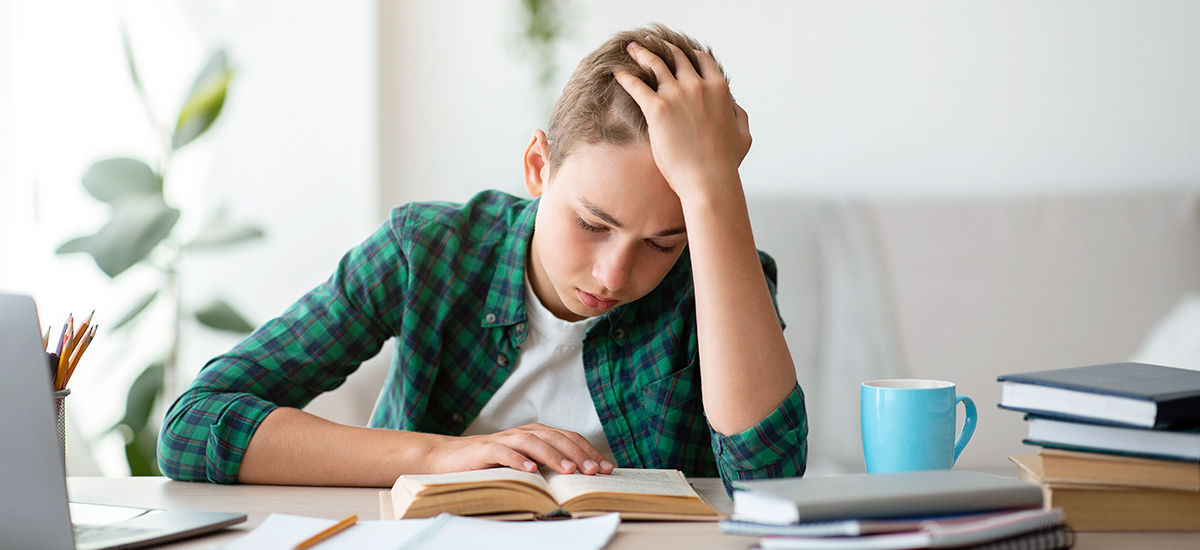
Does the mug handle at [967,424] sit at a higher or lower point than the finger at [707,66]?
lower

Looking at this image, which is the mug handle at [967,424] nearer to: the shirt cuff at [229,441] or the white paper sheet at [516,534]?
the white paper sheet at [516,534]

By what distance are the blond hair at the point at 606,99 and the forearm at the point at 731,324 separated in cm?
11

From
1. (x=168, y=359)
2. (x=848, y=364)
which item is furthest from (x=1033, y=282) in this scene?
(x=168, y=359)

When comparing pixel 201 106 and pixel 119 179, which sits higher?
pixel 201 106

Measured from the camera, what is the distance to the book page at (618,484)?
0.75 meters

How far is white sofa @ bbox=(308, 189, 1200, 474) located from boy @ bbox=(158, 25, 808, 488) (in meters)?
0.68

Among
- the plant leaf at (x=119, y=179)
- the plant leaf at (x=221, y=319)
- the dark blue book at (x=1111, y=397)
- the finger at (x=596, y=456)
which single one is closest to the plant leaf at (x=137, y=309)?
the plant leaf at (x=221, y=319)

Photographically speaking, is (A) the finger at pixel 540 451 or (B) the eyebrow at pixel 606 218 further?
(B) the eyebrow at pixel 606 218

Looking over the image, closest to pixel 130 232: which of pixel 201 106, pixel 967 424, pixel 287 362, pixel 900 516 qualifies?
pixel 201 106

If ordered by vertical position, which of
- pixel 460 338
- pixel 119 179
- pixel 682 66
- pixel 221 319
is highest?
pixel 682 66

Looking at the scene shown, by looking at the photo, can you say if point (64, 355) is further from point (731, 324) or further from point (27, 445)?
point (731, 324)

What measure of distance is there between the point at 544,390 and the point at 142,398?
4.26 feet

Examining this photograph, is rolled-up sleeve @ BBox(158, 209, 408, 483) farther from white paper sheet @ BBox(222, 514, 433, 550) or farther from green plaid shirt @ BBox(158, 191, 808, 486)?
white paper sheet @ BBox(222, 514, 433, 550)

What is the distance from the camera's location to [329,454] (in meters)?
0.92
